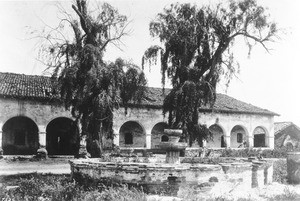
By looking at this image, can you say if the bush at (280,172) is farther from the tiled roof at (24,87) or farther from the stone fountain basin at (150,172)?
the tiled roof at (24,87)

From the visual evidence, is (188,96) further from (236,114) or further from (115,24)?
(236,114)

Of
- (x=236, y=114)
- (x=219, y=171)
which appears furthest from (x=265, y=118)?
(x=219, y=171)

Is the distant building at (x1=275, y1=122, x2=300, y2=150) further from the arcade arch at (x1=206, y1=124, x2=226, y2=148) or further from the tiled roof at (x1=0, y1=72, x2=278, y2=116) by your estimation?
the arcade arch at (x1=206, y1=124, x2=226, y2=148)

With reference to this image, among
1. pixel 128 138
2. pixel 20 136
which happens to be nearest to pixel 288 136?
pixel 128 138

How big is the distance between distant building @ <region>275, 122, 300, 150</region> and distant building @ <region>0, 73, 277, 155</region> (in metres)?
1.54

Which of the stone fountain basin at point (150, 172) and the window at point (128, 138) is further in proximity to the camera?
the window at point (128, 138)

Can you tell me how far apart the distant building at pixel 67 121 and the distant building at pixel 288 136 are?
1.54m

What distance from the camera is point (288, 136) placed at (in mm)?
34031

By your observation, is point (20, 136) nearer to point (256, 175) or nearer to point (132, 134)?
point (132, 134)

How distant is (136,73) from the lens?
641 inches

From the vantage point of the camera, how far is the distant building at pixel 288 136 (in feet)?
110

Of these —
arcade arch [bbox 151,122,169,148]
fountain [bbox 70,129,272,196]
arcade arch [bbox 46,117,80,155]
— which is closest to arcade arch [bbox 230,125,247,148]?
arcade arch [bbox 151,122,169,148]

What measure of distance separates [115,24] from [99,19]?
798 mm

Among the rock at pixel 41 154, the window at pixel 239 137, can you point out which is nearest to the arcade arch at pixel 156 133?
the window at pixel 239 137
